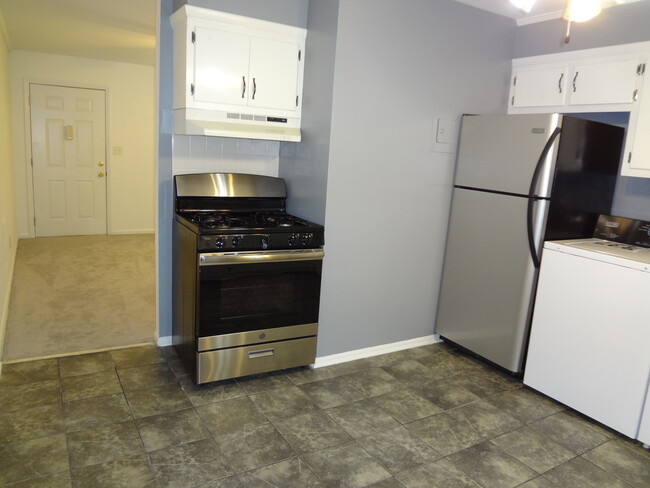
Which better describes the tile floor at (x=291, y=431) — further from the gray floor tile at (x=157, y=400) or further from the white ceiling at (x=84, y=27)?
the white ceiling at (x=84, y=27)

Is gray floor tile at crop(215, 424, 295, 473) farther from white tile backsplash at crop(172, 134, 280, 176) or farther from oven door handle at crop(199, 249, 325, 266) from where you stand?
white tile backsplash at crop(172, 134, 280, 176)

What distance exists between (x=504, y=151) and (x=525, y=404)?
1.57 metres

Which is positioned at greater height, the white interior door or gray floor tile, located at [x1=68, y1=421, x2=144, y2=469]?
the white interior door

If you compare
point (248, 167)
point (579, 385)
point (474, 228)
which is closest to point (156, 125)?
point (248, 167)

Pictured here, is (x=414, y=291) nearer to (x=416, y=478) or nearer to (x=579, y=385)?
(x=579, y=385)

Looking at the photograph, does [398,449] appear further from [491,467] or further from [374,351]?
[374,351]

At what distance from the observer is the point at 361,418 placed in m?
2.60

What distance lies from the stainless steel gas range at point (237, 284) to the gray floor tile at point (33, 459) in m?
0.77

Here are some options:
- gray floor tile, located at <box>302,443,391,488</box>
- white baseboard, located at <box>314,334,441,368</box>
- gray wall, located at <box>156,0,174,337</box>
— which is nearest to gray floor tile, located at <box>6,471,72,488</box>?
gray floor tile, located at <box>302,443,391,488</box>

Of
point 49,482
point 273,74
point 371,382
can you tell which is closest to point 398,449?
point 371,382

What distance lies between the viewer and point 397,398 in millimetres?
2834

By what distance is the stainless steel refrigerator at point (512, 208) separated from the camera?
2.86 m

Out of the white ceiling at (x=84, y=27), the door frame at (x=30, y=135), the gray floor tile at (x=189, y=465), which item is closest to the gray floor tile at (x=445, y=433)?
the gray floor tile at (x=189, y=465)

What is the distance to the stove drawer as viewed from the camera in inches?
108
